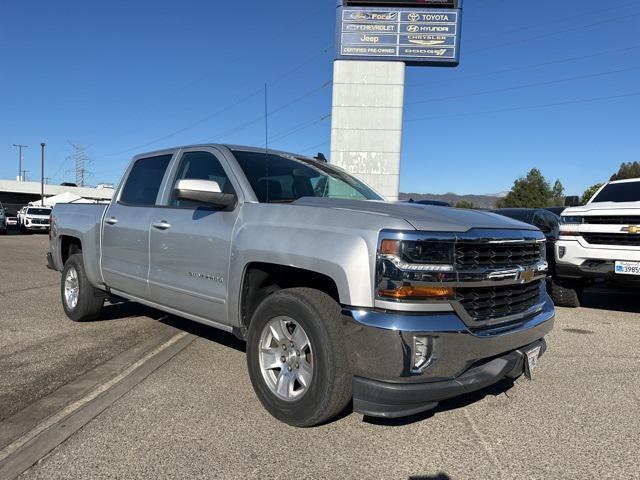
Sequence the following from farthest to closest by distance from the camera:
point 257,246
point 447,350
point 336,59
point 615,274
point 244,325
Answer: point 336,59 < point 615,274 < point 244,325 < point 257,246 < point 447,350

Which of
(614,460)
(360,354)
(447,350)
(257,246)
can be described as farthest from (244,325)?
(614,460)

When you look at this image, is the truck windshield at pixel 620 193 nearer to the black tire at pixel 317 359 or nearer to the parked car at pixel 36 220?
the black tire at pixel 317 359

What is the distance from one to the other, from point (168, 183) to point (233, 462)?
105 inches

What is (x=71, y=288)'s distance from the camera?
19.8 feet

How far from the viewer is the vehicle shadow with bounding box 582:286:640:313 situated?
313 inches

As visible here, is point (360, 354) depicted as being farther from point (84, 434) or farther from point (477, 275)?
point (84, 434)

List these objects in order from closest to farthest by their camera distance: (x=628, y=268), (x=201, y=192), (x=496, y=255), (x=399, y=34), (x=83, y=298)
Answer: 1. (x=496, y=255)
2. (x=201, y=192)
3. (x=83, y=298)
4. (x=628, y=268)
5. (x=399, y=34)

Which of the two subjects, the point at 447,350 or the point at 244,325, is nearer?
the point at 447,350

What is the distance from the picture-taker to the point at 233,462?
9.25ft

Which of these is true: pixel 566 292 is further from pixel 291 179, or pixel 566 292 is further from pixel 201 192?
pixel 201 192

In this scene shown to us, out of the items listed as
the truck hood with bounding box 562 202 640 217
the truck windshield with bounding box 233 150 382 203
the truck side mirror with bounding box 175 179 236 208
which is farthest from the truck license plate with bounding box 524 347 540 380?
the truck hood with bounding box 562 202 640 217

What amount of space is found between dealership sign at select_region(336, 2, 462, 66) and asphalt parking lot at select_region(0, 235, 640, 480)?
13.8m

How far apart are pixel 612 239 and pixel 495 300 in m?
4.45

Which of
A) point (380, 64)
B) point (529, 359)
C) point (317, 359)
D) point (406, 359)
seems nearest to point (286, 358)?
point (317, 359)
